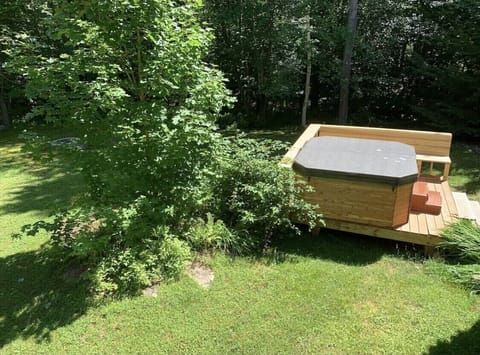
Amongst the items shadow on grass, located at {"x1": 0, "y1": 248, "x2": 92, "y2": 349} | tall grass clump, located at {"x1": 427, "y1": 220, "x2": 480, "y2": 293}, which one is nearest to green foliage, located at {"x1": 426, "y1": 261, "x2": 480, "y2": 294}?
tall grass clump, located at {"x1": 427, "y1": 220, "x2": 480, "y2": 293}

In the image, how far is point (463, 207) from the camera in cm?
420

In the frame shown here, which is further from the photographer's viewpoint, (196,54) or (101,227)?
(101,227)

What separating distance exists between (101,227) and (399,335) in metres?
2.76

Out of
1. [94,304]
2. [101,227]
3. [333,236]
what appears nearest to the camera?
[94,304]

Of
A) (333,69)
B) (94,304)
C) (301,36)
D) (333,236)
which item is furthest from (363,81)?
(94,304)

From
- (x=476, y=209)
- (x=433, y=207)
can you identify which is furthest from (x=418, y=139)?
(x=433, y=207)

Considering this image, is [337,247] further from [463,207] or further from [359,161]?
[463,207]

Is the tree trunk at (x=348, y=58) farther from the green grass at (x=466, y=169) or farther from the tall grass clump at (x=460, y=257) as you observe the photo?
the tall grass clump at (x=460, y=257)

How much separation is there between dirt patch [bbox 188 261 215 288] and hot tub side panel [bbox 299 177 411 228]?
135 centimetres

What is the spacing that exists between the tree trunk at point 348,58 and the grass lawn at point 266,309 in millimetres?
5148

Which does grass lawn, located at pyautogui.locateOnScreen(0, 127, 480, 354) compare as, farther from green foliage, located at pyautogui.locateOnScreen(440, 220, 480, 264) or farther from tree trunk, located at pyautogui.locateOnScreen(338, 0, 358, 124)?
tree trunk, located at pyautogui.locateOnScreen(338, 0, 358, 124)

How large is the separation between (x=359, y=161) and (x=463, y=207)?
151 cm

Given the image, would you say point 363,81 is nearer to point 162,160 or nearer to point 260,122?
point 260,122

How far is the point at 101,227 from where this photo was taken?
3.43 m
